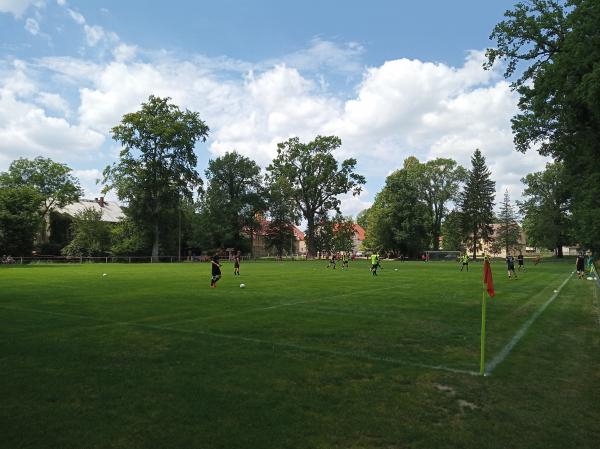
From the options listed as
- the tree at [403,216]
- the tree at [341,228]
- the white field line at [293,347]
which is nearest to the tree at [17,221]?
the tree at [341,228]

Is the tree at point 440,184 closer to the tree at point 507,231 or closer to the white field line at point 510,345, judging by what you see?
the tree at point 507,231

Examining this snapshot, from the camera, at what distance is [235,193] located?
82.0 m

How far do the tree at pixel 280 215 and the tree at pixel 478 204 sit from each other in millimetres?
32679

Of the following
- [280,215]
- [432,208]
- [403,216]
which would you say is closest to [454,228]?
[432,208]

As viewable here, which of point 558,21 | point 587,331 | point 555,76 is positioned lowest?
point 587,331

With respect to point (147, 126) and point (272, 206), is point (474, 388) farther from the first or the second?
point (272, 206)

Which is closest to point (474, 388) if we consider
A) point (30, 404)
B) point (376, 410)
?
point (376, 410)

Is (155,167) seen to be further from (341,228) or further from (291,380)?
(291,380)

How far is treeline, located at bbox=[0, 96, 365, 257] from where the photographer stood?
204 feet

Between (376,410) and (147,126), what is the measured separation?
2498 inches

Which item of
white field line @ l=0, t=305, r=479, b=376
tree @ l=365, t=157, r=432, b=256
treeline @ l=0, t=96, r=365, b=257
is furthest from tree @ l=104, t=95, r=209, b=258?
white field line @ l=0, t=305, r=479, b=376

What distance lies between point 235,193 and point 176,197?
17832mm

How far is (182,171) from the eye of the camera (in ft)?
215

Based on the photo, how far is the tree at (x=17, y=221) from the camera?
53.0 m
